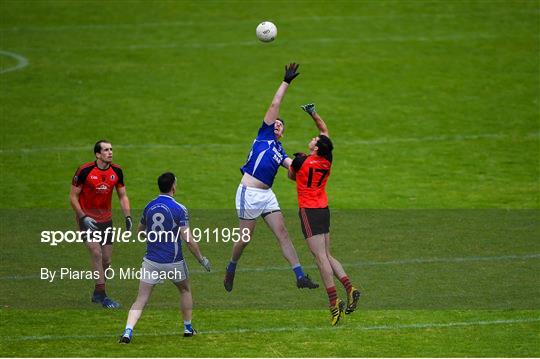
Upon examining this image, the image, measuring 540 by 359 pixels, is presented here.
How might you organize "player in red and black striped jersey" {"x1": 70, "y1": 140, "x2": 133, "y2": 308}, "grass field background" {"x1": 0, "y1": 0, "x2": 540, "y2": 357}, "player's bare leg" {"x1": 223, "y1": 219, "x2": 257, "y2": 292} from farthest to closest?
"player's bare leg" {"x1": 223, "y1": 219, "x2": 257, "y2": 292}
"player in red and black striped jersey" {"x1": 70, "y1": 140, "x2": 133, "y2": 308}
"grass field background" {"x1": 0, "y1": 0, "x2": 540, "y2": 357}

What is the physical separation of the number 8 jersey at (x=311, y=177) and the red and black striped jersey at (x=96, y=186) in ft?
9.78

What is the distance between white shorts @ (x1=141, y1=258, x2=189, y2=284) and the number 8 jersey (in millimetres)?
2344

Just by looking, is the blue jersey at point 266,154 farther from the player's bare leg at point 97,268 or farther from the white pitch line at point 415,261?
the white pitch line at point 415,261

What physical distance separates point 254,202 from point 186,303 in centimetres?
262

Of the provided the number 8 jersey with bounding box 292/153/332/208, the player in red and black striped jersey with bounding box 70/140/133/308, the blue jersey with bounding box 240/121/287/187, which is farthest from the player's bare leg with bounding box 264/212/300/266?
the player in red and black striped jersey with bounding box 70/140/133/308

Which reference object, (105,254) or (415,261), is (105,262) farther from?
(415,261)

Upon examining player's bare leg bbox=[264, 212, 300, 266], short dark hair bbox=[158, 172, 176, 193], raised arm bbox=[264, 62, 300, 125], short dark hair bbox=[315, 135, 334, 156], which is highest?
raised arm bbox=[264, 62, 300, 125]

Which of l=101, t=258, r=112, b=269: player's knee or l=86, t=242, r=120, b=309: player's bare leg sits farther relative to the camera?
l=101, t=258, r=112, b=269: player's knee

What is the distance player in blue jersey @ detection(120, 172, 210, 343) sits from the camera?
48.1ft

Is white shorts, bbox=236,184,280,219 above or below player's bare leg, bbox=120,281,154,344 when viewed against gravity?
above

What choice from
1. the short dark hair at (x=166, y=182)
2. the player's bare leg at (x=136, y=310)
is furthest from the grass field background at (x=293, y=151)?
the short dark hair at (x=166, y=182)

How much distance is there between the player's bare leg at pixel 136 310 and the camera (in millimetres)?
14805

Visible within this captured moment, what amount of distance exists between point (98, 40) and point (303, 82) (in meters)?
7.91

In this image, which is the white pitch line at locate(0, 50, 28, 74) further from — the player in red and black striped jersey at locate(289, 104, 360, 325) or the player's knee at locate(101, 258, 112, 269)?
the player in red and black striped jersey at locate(289, 104, 360, 325)
